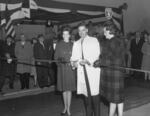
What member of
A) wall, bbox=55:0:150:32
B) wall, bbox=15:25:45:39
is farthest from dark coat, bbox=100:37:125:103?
wall, bbox=55:0:150:32

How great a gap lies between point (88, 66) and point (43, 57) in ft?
13.1

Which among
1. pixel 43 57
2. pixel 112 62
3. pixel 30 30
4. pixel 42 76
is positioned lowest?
pixel 42 76

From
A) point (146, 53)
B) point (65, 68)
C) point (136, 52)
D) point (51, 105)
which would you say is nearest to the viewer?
point (65, 68)

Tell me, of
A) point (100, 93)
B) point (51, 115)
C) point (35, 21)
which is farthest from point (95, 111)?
point (35, 21)

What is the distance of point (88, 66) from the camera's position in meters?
4.75

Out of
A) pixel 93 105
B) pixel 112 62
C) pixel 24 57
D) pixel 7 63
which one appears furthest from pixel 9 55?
pixel 112 62

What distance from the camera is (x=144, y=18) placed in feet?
43.6

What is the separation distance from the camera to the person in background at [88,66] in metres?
4.75

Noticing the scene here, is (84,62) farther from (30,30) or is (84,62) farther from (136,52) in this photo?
(136,52)

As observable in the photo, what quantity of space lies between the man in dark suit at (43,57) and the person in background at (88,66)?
12.1ft

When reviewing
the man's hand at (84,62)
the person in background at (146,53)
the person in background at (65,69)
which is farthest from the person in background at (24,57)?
the person in background at (146,53)

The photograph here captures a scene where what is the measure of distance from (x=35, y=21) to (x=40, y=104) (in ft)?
11.0

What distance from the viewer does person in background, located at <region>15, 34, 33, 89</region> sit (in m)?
8.26

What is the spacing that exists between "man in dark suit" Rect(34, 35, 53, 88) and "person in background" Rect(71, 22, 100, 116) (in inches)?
145
